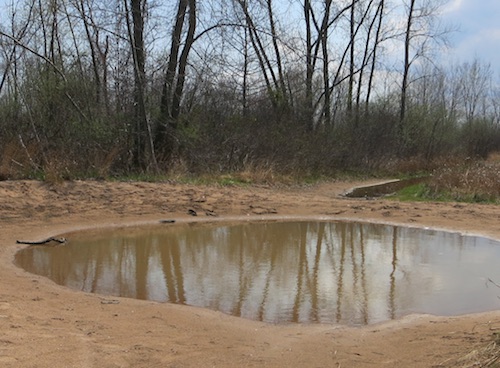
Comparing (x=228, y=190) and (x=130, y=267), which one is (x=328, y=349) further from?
(x=228, y=190)

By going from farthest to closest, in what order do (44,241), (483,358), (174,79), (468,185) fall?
(174,79) < (468,185) < (44,241) < (483,358)

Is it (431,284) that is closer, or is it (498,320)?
(498,320)

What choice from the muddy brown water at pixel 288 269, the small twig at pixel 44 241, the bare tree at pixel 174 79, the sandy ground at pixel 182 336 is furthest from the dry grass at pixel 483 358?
the bare tree at pixel 174 79

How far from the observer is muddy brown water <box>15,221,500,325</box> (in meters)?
6.85

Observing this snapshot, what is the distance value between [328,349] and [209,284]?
10.0ft

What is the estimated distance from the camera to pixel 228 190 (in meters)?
16.3

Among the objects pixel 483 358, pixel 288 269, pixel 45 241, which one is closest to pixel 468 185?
pixel 288 269

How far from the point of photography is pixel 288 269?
8.78 meters

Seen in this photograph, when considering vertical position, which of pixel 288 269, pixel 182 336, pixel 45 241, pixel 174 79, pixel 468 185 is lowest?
pixel 182 336

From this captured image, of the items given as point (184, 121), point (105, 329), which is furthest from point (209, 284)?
point (184, 121)

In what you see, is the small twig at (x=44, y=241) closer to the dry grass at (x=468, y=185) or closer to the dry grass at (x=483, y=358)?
the dry grass at (x=483, y=358)

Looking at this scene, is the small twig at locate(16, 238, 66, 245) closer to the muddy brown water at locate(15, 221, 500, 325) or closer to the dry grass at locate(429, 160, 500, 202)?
the muddy brown water at locate(15, 221, 500, 325)

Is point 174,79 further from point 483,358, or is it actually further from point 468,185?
point 483,358

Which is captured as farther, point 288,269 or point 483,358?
point 288,269
